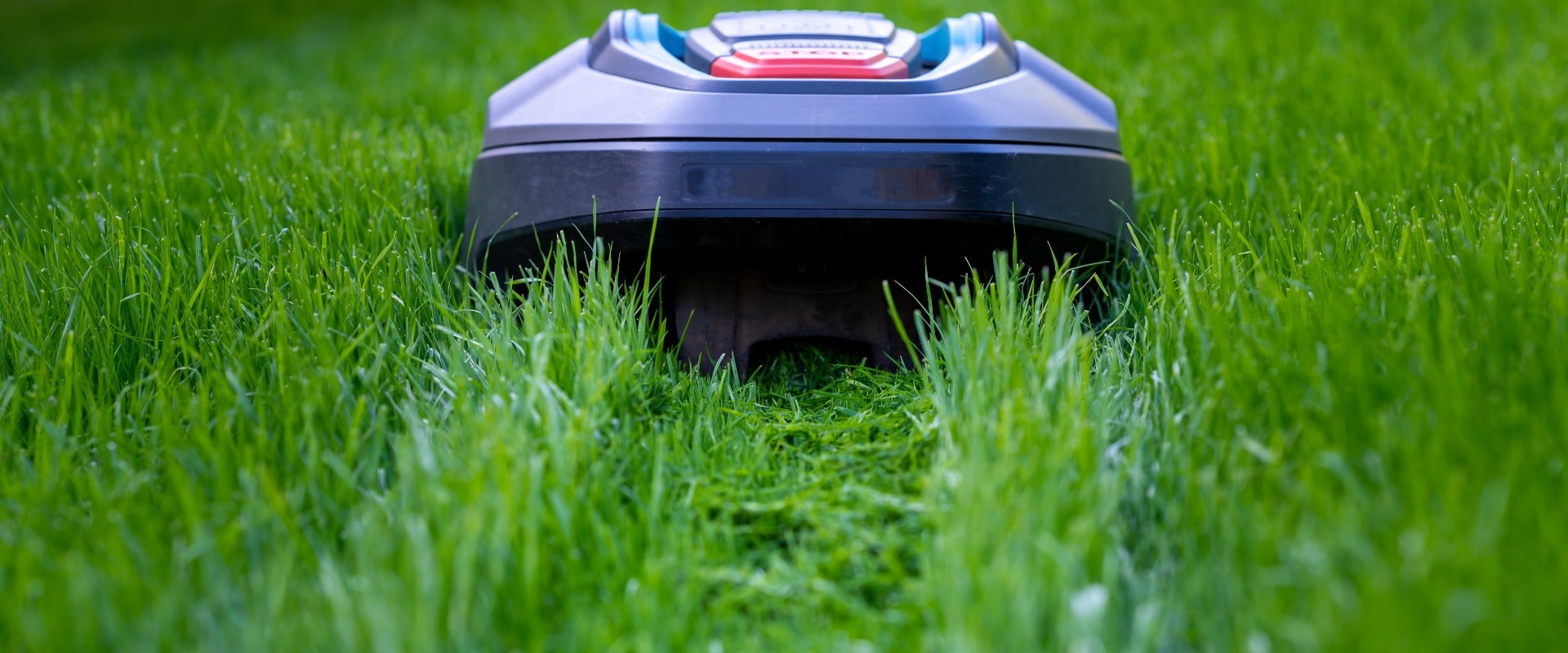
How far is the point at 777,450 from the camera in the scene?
5.12ft

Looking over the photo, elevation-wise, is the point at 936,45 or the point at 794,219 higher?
the point at 936,45

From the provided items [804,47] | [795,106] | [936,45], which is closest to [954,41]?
[936,45]

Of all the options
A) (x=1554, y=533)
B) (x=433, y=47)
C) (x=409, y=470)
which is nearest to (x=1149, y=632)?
(x=1554, y=533)

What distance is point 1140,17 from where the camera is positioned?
4254 millimetres

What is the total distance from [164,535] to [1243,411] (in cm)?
122

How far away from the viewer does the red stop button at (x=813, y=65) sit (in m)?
1.72

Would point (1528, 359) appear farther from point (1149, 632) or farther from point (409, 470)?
point (409, 470)

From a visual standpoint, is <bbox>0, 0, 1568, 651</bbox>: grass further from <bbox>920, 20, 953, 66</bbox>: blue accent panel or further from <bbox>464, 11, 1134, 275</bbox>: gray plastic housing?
<bbox>920, 20, 953, 66</bbox>: blue accent panel

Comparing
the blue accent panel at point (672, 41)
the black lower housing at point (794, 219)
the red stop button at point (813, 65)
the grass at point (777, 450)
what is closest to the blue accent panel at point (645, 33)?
the blue accent panel at point (672, 41)

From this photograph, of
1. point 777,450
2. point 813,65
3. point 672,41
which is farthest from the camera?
point 672,41

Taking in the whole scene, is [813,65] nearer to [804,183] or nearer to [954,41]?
[804,183]

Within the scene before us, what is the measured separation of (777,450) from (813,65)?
23.5 inches

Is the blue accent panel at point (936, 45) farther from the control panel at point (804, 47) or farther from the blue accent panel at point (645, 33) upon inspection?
the blue accent panel at point (645, 33)

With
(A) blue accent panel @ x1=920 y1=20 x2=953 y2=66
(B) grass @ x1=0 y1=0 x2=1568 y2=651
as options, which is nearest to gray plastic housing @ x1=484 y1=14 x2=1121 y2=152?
(A) blue accent panel @ x1=920 y1=20 x2=953 y2=66
